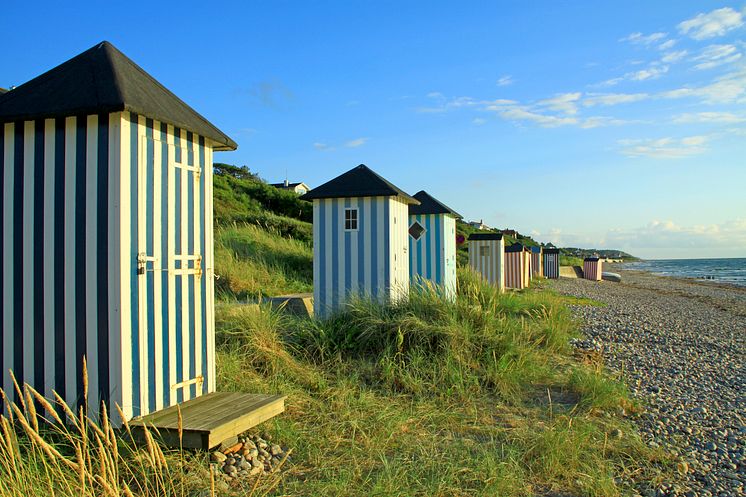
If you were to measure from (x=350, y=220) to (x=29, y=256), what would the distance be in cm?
582

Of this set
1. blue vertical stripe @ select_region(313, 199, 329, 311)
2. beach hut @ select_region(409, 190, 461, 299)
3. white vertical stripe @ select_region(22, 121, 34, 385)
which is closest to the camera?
white vertical stripe @ select_region(22, 121, 34, 385)

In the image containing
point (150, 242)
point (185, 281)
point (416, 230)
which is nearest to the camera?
point (150, 242)

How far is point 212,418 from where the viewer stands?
3.98 m

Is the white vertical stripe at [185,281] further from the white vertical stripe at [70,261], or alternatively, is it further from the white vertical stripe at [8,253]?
the white vertical stripe at [8,253]

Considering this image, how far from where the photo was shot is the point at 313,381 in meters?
5.64

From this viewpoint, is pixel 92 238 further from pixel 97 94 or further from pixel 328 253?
pixel 328 253

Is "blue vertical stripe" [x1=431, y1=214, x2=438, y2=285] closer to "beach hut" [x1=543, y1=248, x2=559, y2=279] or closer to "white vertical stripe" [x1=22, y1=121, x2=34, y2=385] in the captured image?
"white vertical stripe" [x1=22, y1=121, x2=34, y2=385]

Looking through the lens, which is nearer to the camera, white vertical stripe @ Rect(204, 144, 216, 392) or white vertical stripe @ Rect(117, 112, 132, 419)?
→ white vertical stripe @ Rect(117, 112, 132, 419)

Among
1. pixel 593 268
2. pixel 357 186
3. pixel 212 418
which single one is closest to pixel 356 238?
pixel 357 186

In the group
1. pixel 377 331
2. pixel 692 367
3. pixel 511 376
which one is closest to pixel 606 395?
pixel 511 376

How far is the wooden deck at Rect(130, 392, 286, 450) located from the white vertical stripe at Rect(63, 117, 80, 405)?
562mm

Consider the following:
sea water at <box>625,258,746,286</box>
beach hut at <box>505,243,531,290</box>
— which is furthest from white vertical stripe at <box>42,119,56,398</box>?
sea water at <box>625,258,746,286</box>

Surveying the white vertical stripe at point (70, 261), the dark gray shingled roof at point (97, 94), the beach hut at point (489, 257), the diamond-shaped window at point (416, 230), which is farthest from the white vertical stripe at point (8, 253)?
the beach hut at point (489, 257)

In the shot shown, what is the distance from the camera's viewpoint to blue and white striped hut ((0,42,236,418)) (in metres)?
3.92
